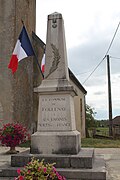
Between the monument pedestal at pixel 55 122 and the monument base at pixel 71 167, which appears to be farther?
the monument pedestal at pixel 55 122

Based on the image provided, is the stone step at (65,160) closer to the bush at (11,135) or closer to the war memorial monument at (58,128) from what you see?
the war memorial monument at (58,128)

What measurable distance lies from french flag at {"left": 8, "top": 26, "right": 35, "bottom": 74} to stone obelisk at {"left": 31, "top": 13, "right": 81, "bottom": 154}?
3.26m

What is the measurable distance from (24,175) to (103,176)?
1829 millimetres

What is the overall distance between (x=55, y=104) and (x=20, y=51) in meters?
4.48

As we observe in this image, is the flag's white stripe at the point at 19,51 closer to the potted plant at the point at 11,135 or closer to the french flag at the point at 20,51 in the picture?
the french flag at the point at 20,51

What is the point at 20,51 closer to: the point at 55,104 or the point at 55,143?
the point at 55,104

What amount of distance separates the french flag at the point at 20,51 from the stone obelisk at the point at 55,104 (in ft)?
10.7

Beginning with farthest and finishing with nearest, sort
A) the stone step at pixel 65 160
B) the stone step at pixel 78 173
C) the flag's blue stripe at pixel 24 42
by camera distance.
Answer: the flag's blue stripe at pixel 24 42 < the stone step at pixel 65 160 < the stone step at pixel 78 173

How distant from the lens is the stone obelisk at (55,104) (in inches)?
199

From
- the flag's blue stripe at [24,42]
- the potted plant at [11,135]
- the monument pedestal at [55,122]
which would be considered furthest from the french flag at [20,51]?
the monument pedestal at [55,122]

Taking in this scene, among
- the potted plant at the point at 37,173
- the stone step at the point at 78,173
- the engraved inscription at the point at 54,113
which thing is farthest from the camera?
the engraved inscription at the point at 54,113

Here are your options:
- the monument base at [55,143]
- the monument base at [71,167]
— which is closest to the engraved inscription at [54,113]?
the monument base at [55,143]

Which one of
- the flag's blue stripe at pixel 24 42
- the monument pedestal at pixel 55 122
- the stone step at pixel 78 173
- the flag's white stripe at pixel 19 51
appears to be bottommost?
the stone step at pixel 78 173

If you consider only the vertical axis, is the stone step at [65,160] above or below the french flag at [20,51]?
below
